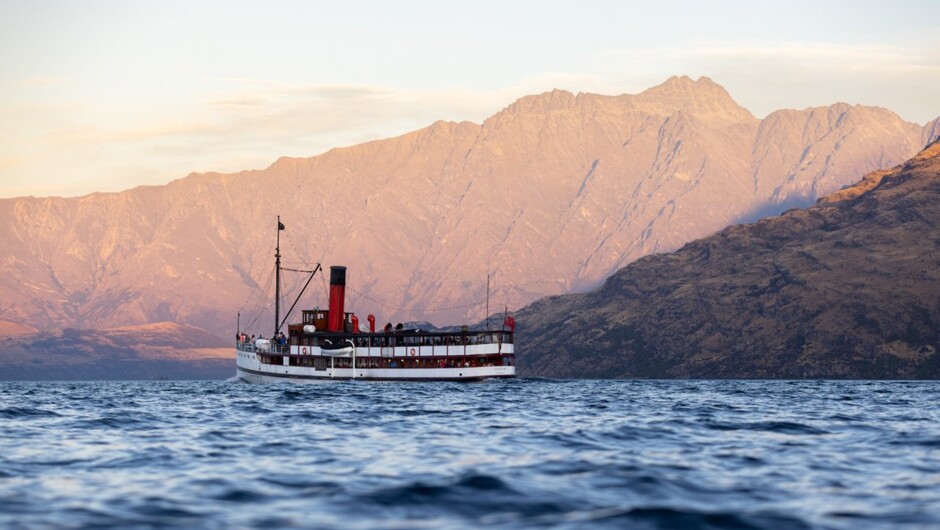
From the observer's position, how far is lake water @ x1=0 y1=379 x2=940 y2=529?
1134 inches

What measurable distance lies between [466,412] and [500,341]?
294 feet

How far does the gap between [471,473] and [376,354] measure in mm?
135440

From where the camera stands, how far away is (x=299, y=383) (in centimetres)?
16812

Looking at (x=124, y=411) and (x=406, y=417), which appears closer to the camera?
(x=406, y=417)

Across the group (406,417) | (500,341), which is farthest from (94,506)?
(500,341)

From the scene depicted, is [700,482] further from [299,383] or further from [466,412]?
[299,383]

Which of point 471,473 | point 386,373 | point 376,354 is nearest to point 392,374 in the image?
point 386,373

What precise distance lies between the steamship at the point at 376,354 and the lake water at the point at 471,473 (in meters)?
98.9

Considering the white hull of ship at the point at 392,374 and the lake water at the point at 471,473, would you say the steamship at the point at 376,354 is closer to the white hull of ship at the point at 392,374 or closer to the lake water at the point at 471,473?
the white hull of ship at the point at 392,374

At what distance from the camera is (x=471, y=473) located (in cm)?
3728

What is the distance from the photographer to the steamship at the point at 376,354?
16738cm

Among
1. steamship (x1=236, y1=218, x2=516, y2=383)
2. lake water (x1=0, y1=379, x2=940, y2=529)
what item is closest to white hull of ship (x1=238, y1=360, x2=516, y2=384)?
steamship (x1=236, y1=218, x2=516, y2=383)

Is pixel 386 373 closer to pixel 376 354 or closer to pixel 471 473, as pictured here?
pixel 376 354

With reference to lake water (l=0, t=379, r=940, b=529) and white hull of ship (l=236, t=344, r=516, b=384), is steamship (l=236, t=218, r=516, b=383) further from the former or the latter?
lake water (l=0, t=379, r=940, b=529)
